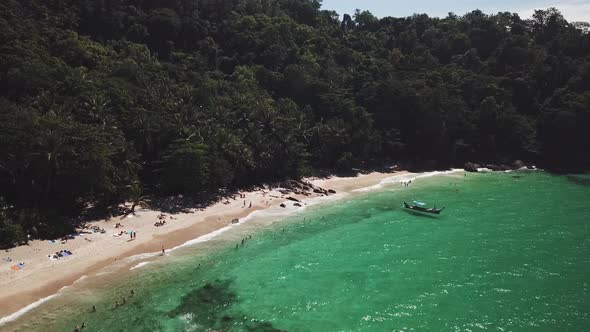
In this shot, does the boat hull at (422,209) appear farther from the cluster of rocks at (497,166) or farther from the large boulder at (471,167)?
the cluster of rocks at (497,166)

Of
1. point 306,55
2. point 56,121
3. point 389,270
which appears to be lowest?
point 389,270

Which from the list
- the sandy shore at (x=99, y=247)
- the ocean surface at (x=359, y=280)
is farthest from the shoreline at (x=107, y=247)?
the ocean surface at (x=359, y=280)

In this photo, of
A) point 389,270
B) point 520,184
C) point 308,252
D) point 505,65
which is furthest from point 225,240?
point 505,65

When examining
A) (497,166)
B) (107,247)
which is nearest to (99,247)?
(107,247)

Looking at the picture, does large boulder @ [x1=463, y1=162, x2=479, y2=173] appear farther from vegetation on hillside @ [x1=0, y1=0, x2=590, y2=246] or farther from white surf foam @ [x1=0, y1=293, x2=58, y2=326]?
white surf foam @ [x1=0, y1=293, x2=58, y2=326]

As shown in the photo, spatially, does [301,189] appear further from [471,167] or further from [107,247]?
[471,167]

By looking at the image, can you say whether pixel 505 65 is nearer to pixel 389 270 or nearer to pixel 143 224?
pixel 389 270
